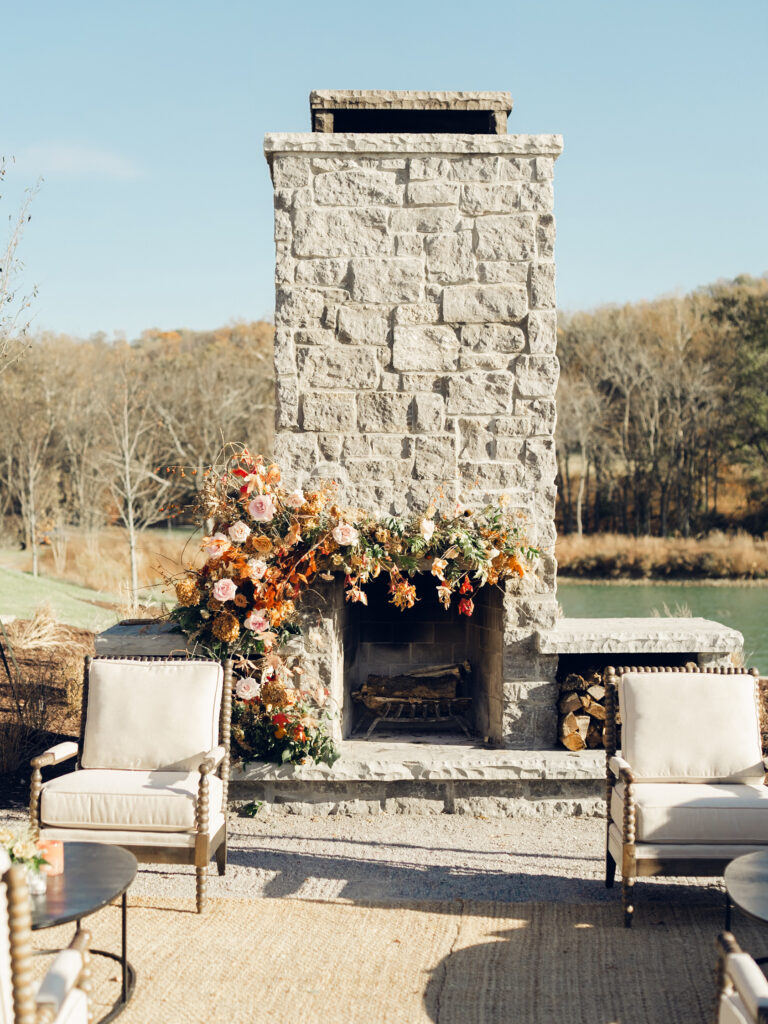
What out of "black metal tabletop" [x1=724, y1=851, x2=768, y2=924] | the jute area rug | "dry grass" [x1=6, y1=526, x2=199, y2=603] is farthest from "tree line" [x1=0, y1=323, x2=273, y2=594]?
"black metal tabletop" [x1=724, y1=851, x2=768, y2=924]

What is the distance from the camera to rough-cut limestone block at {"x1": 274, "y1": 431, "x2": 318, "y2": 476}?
518 cm

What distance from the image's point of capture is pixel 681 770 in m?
3.91

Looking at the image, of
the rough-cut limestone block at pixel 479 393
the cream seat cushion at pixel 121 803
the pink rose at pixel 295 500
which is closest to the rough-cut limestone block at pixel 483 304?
the rough-cut limestone block at pixel 479 393

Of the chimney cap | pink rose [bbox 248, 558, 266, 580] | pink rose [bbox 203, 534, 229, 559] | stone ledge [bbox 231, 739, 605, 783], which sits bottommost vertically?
stone ledge [bbox 231, 739, 605, 783]

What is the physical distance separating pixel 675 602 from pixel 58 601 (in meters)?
10.8

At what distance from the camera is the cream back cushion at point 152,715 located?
4012 millimetres

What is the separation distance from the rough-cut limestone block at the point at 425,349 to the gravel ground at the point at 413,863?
7.88 feet

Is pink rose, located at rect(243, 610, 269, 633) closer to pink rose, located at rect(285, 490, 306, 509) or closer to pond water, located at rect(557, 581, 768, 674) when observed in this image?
pink rose, located at rect(285, 490, 306, 509)

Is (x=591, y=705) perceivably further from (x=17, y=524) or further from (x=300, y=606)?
(x=17, y=524)

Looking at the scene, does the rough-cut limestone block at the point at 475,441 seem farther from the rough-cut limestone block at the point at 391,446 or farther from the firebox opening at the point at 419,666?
the firebox opening at the point at 419,666

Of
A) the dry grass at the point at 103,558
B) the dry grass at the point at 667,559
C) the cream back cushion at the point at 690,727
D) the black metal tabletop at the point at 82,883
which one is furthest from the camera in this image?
the dry grass at the point at 667,559

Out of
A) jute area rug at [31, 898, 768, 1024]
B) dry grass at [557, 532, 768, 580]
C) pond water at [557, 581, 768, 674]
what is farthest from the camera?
dry grass at [557, 532, 768, 580]

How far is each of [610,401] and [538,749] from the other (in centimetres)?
2541

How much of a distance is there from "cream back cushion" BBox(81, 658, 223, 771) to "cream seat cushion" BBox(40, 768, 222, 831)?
170mm
